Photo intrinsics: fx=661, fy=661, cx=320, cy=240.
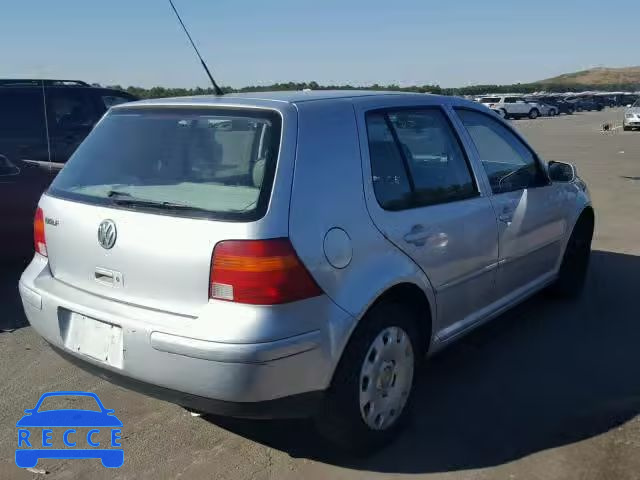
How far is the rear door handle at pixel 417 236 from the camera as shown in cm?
319

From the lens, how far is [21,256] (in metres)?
5.80

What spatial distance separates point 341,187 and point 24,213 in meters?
3.85

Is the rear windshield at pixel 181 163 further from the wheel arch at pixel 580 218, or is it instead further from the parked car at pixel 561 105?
the parked car at pixel 561 105

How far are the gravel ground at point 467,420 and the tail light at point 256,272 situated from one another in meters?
0.95

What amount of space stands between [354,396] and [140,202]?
1.27 m

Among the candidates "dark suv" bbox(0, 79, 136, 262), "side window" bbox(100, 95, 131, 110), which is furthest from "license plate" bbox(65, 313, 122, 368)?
"side window" bbox(100, 95, 131, 110)

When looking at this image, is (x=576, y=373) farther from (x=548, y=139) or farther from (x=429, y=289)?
(x=548, y=139)

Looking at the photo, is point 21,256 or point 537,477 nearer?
point 537,477

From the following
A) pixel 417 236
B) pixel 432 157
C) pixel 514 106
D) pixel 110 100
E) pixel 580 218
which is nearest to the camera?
pixel 417 236

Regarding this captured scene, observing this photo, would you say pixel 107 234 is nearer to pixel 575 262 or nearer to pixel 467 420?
pixel 467 420

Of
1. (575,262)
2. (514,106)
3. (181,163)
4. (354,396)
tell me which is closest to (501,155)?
(575,262)

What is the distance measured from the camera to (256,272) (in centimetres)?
258

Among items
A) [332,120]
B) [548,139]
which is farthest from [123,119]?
[548,139]

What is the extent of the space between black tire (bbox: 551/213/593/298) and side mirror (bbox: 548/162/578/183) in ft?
1.91
